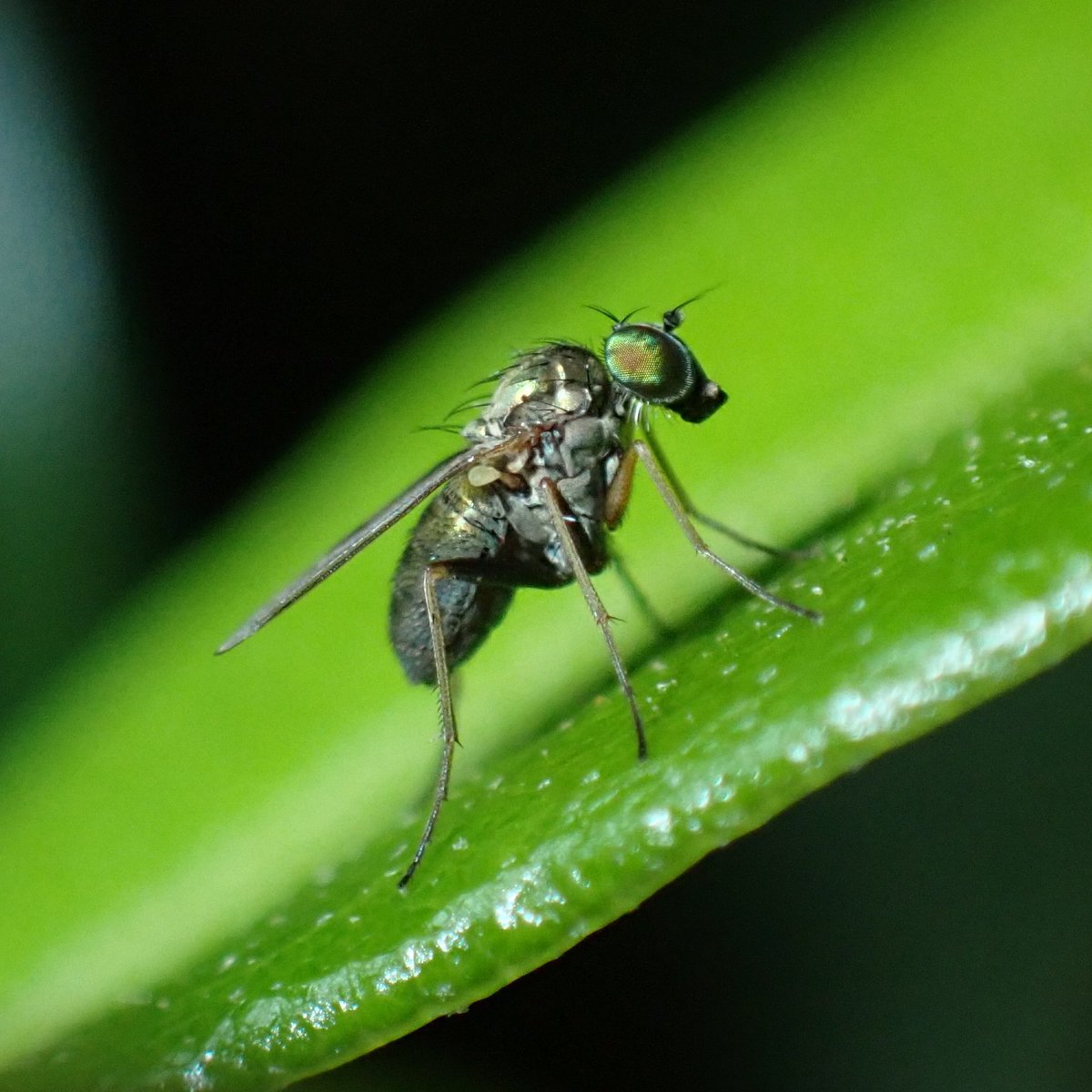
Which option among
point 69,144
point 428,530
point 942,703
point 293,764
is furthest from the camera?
point 69,144

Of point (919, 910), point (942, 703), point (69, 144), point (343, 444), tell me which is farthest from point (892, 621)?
point (69, 144)

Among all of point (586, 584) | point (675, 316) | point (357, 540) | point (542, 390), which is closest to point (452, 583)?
point (357, 540)

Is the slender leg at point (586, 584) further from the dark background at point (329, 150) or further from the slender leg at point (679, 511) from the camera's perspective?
the dark background at point (329, 150)

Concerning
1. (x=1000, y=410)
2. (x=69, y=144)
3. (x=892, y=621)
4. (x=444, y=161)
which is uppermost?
(x=69, y=144)

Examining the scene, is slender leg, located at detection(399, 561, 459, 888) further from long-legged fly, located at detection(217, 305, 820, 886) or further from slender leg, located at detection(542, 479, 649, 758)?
slender leg, located at detection(542, 479, 649, 758)

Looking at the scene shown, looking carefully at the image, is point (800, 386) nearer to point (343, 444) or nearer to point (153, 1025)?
point (343, 444)

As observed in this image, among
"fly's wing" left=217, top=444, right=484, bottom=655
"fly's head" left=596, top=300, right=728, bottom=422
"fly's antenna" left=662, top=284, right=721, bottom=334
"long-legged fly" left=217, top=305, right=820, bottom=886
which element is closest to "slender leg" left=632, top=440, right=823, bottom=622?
"long-legged fly" left=217, top=305, right=820, bottom=886

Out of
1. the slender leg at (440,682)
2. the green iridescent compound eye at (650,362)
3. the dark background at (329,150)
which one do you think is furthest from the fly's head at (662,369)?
the dark background at (329,150)
